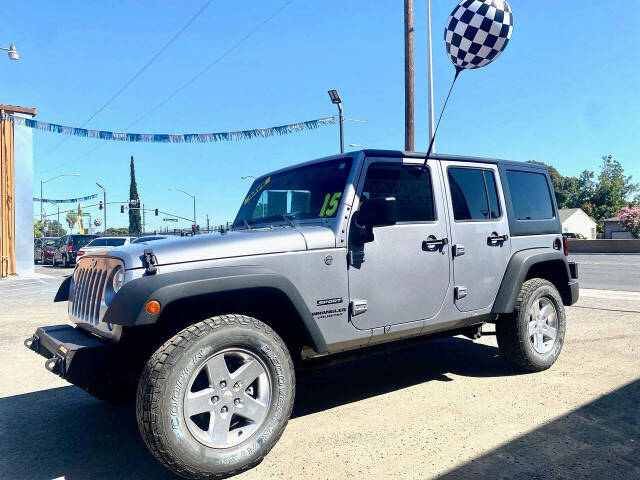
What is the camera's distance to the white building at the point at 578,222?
2739 inches

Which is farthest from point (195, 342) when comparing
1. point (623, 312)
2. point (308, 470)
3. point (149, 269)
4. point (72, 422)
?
point (623, 312)

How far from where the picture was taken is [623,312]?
745 centimetres

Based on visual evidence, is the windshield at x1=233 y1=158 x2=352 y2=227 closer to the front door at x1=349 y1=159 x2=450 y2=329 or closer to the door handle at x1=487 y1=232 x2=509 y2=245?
the front door at x1=349 y1=159 x2=450 y2=329

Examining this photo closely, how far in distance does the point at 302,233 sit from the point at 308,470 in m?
1.42

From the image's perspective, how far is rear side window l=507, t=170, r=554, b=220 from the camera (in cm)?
462

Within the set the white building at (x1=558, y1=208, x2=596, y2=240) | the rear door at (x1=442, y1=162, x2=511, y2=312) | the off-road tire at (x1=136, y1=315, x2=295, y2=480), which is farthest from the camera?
the white building at (x1=558, y1=208, x2=596, y2=240)

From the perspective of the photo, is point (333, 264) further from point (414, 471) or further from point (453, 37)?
point (453, 37)

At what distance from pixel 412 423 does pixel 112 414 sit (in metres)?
2.34

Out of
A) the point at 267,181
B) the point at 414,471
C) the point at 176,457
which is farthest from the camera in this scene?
the point at 267,181

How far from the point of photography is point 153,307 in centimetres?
257

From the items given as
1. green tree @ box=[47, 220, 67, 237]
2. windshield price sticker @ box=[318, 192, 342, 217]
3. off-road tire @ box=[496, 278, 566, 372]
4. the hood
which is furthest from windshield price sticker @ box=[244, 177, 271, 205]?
green tree @ box=[47, 220, 67, 237]

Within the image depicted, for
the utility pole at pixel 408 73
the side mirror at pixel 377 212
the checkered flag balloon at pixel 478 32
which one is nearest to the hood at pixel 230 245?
the side mirror at pixel 377 212

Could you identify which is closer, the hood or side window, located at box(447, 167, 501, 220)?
the hood

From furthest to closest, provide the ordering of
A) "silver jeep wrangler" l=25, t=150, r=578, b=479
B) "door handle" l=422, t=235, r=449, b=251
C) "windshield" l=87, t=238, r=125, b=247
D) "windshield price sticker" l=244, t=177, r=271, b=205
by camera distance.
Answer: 1. "windshield" l=87, t=238, r=125, b=247
2. "windshield price sticker" l=244, t=177, r=271, b=205
3. "door handle" l=422, t=235, r=449, b=251
4. "silver jeep wrangler" l=25, t=150, r=578, b=479
